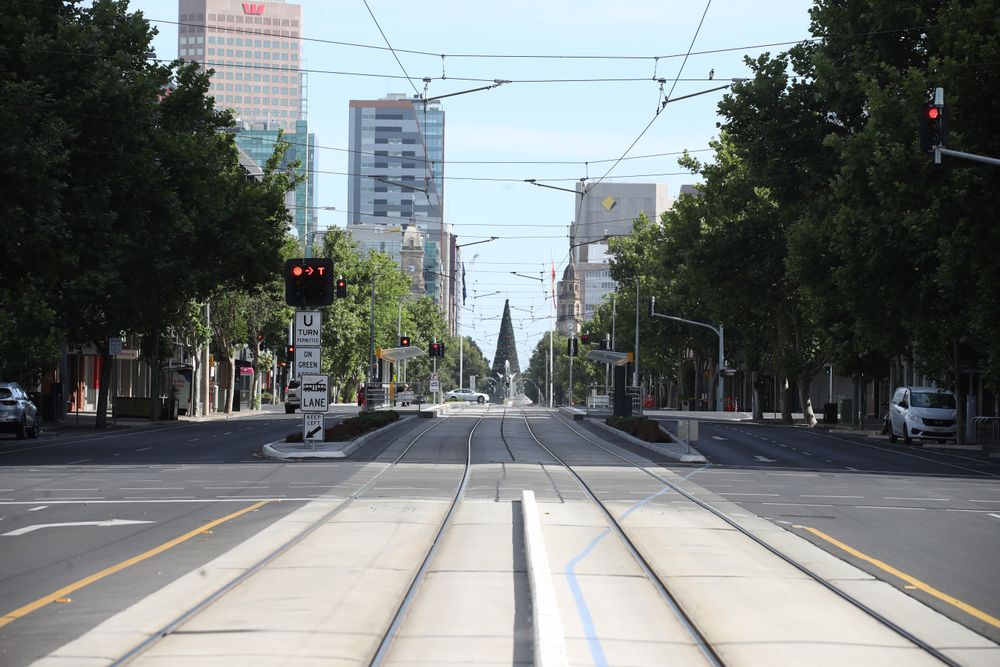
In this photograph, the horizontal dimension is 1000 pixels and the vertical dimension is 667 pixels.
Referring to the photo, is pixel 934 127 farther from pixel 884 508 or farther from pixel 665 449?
pixel 665 449

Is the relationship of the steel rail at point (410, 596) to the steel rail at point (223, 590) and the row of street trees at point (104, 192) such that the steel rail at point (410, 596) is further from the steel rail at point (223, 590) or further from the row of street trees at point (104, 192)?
the row of street trees at point (104, 192)

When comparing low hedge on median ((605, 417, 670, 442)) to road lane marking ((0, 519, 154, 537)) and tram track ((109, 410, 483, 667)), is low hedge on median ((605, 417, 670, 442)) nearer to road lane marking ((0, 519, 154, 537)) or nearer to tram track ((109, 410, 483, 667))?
tram track ((109, 410, 483, 667))

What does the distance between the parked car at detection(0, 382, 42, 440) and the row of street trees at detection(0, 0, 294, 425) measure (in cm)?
290

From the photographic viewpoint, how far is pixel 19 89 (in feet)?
99.2

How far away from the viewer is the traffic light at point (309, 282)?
31.8 meters

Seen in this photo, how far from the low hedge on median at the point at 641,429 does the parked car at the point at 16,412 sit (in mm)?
19274

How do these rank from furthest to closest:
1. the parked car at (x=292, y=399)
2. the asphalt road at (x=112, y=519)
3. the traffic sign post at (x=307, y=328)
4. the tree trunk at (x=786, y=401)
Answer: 1. the parked car at (x=292, y=399)
2. the tree trunk at (x=786, y=401)
3. the traffic sign post at (x=307, y=328)
4. the asphalt road at (x=112, y=519)

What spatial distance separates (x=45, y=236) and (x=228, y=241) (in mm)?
14857

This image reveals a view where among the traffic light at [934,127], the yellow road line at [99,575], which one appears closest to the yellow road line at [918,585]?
the yellow road line at [99,575]

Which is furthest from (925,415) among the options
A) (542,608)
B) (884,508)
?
(542,608)

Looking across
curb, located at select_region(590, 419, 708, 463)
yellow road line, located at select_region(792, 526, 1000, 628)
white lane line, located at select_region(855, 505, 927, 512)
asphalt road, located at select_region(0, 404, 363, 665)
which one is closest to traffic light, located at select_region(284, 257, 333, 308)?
asphalt road, located at select_region(0, 404, 363, 665)

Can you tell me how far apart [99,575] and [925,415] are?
126 ft

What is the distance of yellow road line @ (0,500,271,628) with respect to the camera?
397 inches

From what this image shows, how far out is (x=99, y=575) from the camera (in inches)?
474
